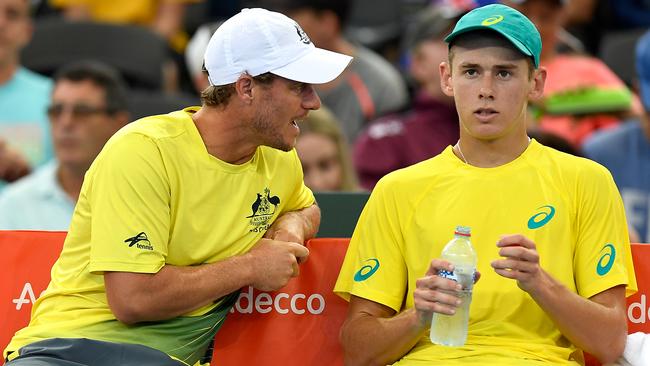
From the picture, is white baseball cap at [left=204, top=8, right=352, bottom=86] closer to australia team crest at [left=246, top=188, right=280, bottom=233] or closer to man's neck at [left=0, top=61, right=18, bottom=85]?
australia team crest at [left=246, top=188, right=280, bottom=233]

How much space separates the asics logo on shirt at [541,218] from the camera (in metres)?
4.97

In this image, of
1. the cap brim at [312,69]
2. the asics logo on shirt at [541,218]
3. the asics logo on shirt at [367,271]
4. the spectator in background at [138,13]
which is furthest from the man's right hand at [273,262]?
the spectator in background at [138,13]

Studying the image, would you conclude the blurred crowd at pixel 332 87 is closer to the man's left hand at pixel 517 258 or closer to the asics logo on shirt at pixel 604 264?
the asics logo on shirt at pixel 604 264

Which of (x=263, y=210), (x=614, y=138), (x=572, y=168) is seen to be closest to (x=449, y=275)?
(x=572, y=168)

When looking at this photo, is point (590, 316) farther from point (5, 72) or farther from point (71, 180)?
point (5, 72)

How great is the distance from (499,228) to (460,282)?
1.41 feet

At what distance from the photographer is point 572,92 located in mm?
8586

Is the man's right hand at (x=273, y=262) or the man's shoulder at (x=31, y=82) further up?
the man's shoulder at (x=31, y=82)

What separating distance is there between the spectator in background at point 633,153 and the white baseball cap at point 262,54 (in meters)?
2.86

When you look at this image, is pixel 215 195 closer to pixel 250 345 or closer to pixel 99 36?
pixel 250 345

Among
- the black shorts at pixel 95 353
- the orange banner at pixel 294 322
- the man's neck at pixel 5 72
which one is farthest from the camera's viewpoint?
the man's neck at pixel 5 72

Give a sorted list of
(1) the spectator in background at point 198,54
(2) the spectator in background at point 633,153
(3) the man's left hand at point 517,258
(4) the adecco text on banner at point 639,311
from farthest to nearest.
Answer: (1) the spectator in background at point 198,54
(2) the spectator in background at point 633,153
(4) the adecco text on banner at point 639,311
(3) the man's left hand at point 517,258

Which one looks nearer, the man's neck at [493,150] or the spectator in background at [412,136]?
the man's neck at [493,150]

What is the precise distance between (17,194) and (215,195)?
8.54 ft
